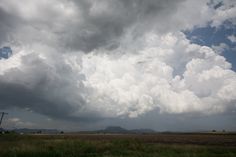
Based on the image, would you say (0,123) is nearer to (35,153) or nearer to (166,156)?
(35,153)

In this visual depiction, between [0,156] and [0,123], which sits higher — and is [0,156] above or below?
below

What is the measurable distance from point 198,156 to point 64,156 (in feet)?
51.8

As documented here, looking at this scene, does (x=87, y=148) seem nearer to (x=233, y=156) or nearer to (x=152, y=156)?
(x=152, y=156)

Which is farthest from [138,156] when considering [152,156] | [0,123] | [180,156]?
[0,123]

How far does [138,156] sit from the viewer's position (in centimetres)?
3312

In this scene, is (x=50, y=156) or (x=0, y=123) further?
(x=0, y=123)

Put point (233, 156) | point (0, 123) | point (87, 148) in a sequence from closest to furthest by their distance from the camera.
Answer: point (233, 156) → point (87, 148) → point (0, 123)

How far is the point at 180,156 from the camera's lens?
109 ft

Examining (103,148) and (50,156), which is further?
(103,148)

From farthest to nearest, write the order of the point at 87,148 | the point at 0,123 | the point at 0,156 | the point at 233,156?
the point at 0,123 < the point at 87,148 < the point at 233,156 < the point at 0,156

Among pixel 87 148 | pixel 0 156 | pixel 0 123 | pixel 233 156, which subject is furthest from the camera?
pixel 0 123

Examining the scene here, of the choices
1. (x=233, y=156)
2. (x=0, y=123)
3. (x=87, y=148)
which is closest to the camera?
(x=233, y=156)

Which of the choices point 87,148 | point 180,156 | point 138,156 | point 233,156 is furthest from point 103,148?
point 233,156

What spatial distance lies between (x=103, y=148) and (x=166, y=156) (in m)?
13.3
